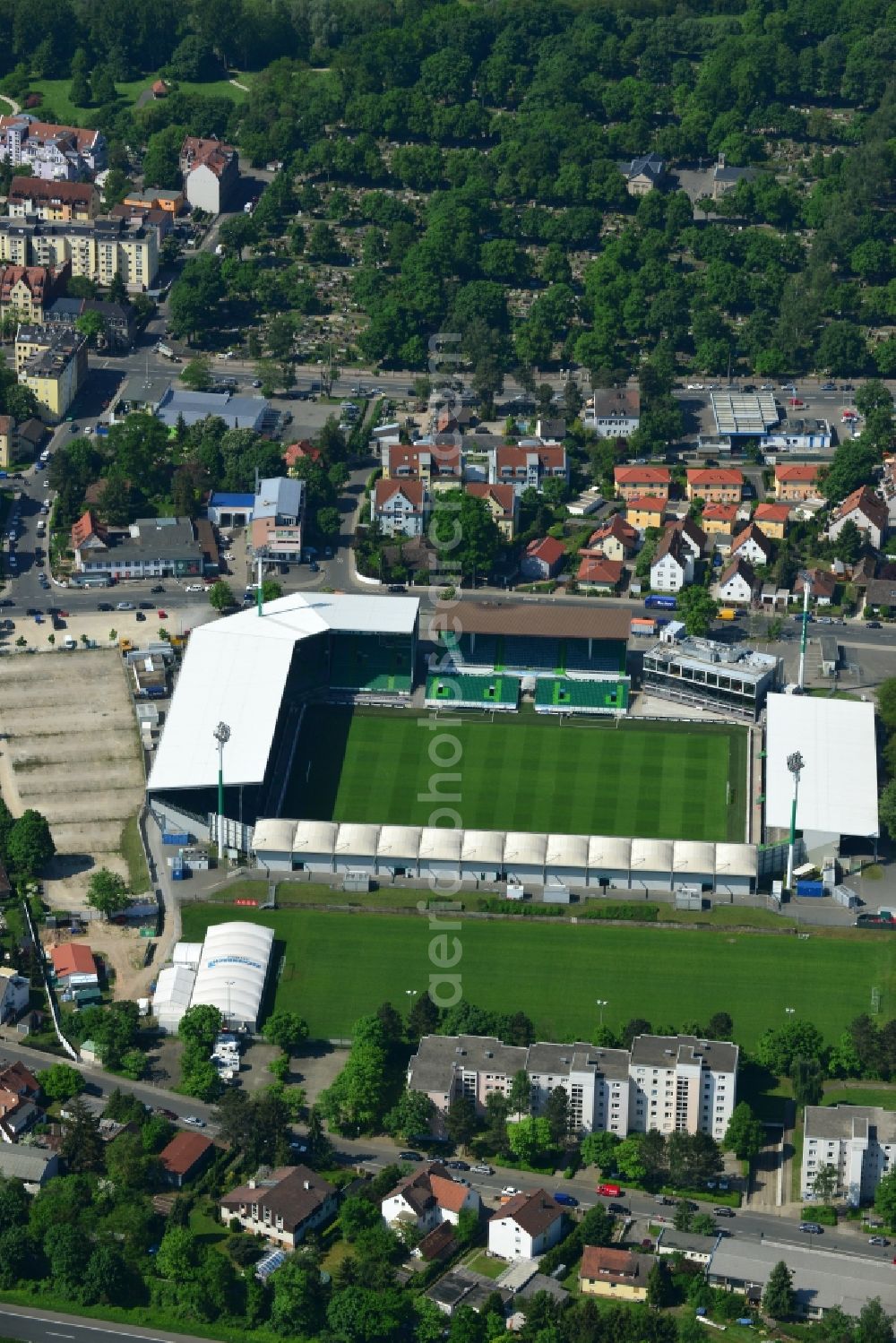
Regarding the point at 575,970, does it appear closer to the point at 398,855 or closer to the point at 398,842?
the point at 398,855

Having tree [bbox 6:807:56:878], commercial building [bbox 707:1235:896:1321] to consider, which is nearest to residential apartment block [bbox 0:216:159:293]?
tree [bbox 6:807:56:878]

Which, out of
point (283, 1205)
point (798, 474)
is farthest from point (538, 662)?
point (283, 1205)

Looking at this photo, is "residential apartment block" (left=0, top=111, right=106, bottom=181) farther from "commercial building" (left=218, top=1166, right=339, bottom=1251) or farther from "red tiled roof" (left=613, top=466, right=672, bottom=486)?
"commercial building" (left=218, top=1166, right=339, bottom=1251)

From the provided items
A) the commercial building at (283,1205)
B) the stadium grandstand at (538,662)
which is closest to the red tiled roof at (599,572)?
the stadium grandstand at (538,662)

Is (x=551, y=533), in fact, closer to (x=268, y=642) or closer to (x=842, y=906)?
(x=268, y=642)

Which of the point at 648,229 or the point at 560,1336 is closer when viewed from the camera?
the point at 560,1336

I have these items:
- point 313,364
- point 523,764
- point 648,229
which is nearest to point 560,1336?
point 523,764
